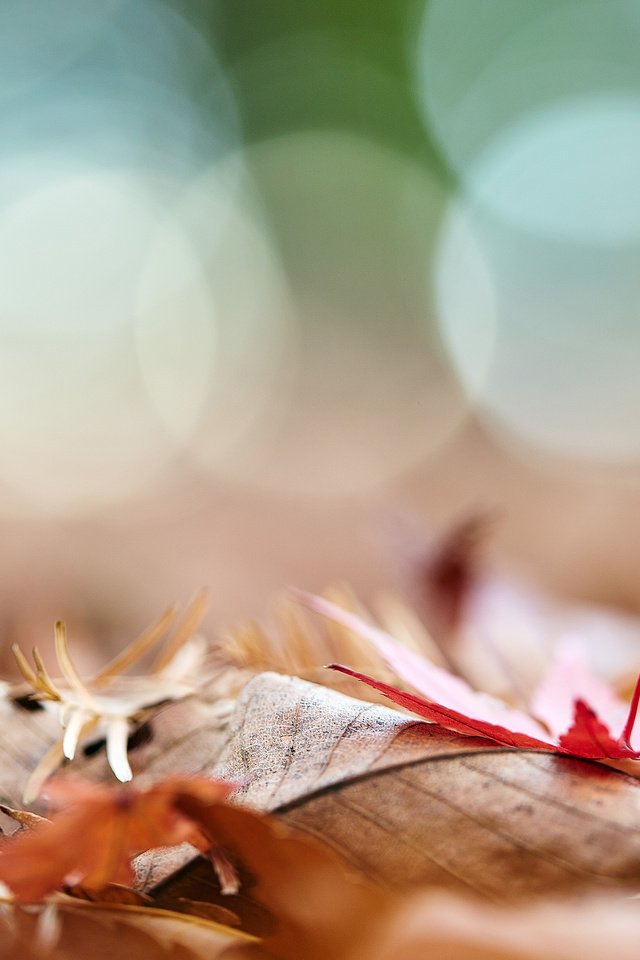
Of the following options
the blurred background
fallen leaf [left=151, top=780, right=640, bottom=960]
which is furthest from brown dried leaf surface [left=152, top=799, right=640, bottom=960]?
the blurred background

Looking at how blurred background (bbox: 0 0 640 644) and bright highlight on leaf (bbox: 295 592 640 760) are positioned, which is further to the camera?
blurred background (bbox: 0 0 640 644)

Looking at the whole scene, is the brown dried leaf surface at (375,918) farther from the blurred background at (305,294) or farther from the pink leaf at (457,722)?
the blurred background at (305,294)

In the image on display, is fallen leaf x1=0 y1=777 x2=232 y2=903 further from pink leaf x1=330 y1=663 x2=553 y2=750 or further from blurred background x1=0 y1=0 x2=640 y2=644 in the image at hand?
blurred background x1=0 y1=0 x2=640 y2=644

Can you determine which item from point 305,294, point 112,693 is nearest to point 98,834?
point 112,693

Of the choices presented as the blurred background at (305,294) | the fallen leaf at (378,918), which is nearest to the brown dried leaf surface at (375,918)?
the fallen leaf at (378,918)

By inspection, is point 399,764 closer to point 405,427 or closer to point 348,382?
point 405,427

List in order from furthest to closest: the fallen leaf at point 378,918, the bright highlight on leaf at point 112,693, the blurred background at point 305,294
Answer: the blurred background at point 305,294
the bright highlight on leaf at point 112,693
the fallen leaf at point 378,918

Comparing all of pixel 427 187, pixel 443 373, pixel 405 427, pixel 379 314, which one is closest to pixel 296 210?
pixel 427 187
